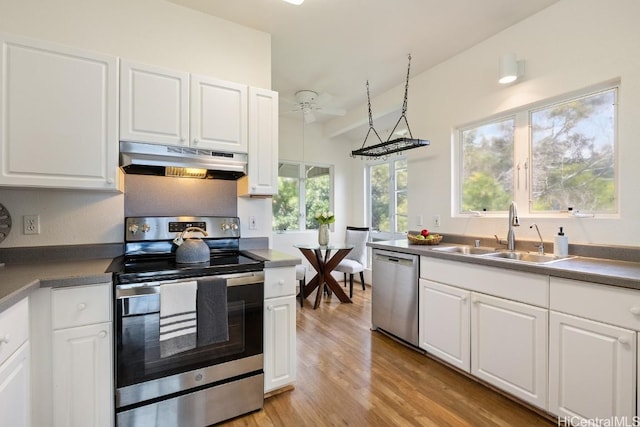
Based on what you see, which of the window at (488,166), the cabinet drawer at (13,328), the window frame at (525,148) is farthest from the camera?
the window at (488,166)

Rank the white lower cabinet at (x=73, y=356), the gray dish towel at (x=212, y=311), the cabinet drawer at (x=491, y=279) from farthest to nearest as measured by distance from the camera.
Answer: the cabinet drawer at (x=491, y=279)
the gray dish towel at (x=212, y=311)
the white lower cabinet at (x=73, y=356)

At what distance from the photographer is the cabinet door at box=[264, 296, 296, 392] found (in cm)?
194

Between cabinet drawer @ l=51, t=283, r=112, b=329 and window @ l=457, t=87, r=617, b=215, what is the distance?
2.97 m

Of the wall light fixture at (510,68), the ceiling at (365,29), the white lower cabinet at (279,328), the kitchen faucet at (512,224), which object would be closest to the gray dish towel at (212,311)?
the white lower cabinet at (279,328)

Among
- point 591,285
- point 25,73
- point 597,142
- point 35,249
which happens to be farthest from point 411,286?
point 25,73

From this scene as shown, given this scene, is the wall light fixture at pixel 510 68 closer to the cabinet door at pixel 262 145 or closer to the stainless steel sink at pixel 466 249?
the stainless steel sink at pixel 466 249

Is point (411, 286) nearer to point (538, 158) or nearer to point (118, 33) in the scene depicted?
point (538, 158)

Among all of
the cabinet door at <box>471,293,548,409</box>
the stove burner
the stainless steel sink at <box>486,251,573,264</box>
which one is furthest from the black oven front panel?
the stainless steel sink at <box>486,251,573,264</box>

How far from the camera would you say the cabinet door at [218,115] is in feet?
6.78

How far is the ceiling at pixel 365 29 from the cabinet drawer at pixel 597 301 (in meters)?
2.03

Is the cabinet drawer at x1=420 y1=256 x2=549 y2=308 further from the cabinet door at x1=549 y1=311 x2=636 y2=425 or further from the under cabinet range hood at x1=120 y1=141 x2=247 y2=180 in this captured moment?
the under cabinet range hood at x1=120 y1=141 x2=247 y2=180

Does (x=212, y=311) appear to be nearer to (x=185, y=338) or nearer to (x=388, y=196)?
(x=185, y=338)

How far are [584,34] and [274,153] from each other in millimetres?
2335

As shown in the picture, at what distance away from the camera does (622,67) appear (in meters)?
1.95
